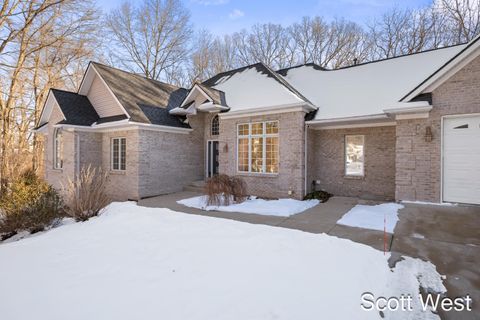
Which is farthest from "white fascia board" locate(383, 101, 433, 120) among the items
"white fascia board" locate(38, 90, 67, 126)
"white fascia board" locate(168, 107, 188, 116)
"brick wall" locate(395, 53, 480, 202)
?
"white fascia board" locate(38, 90, 67, 126)

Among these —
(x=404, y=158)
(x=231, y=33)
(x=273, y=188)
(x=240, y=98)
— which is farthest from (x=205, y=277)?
(x=231, y=33)

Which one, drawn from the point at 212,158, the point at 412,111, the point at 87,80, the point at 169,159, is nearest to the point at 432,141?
the point at 412,111

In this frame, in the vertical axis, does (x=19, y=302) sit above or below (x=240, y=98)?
below

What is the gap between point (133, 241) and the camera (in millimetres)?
6039

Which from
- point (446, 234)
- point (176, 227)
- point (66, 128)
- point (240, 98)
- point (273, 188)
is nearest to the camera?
point (446, 234)

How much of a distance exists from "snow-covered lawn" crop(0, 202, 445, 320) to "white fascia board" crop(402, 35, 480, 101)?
21.2 ft

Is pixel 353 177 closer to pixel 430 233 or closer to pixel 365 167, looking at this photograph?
pixel 365 167

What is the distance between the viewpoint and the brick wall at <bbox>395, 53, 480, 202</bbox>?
800 cm

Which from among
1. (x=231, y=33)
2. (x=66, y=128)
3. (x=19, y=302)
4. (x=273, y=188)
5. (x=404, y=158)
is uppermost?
(x=231, y=33)

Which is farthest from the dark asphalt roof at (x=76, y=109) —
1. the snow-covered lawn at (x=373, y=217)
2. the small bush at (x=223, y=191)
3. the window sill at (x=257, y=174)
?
the snow-covered lawn at (x=373, y=217)

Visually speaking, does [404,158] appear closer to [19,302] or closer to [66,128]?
[19,302]

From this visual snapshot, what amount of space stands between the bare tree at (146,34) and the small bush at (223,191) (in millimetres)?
23154

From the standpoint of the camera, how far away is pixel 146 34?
28.5 m

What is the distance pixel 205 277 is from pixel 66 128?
42.8ft
